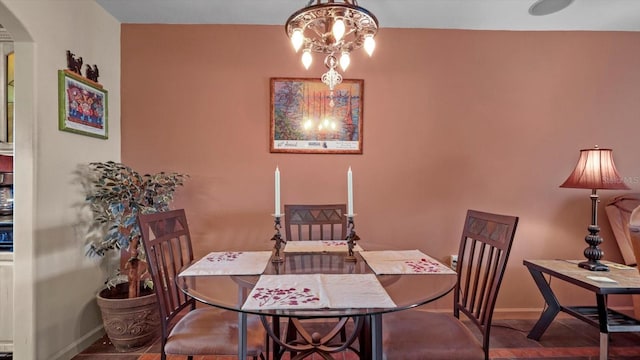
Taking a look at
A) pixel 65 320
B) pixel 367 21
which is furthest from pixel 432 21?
Answer: pixel 65 320

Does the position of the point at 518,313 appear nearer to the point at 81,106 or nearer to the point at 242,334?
the point at 242,334

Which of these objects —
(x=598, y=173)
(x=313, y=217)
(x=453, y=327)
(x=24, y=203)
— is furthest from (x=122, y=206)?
(x=598, y=173)

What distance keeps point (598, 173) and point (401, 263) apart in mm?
1595

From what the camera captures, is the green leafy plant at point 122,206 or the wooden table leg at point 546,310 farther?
the wooden table leg at point 546,310

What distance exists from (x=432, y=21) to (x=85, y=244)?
313 cm

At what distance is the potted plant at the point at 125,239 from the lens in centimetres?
203

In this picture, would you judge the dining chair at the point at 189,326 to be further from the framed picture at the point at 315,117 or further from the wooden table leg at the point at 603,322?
the wooden table leg at the point at 603,322

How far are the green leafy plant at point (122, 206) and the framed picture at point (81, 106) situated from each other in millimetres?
278

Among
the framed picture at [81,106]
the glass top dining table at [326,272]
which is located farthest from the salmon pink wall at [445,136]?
the glass top dining table at [326,272]

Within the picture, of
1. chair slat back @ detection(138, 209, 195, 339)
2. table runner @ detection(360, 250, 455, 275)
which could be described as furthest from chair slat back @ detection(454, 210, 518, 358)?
chair slat back @ detection(138, 209, 195, 339)

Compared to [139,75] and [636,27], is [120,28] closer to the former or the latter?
[139,75]

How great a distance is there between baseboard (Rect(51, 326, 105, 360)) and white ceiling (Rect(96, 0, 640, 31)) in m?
2.40

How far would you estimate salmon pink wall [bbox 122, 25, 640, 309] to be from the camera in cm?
256

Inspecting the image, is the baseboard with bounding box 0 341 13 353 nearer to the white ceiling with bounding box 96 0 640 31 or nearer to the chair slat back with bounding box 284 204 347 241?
the chair slat back with bounding box 284 204 347 241
